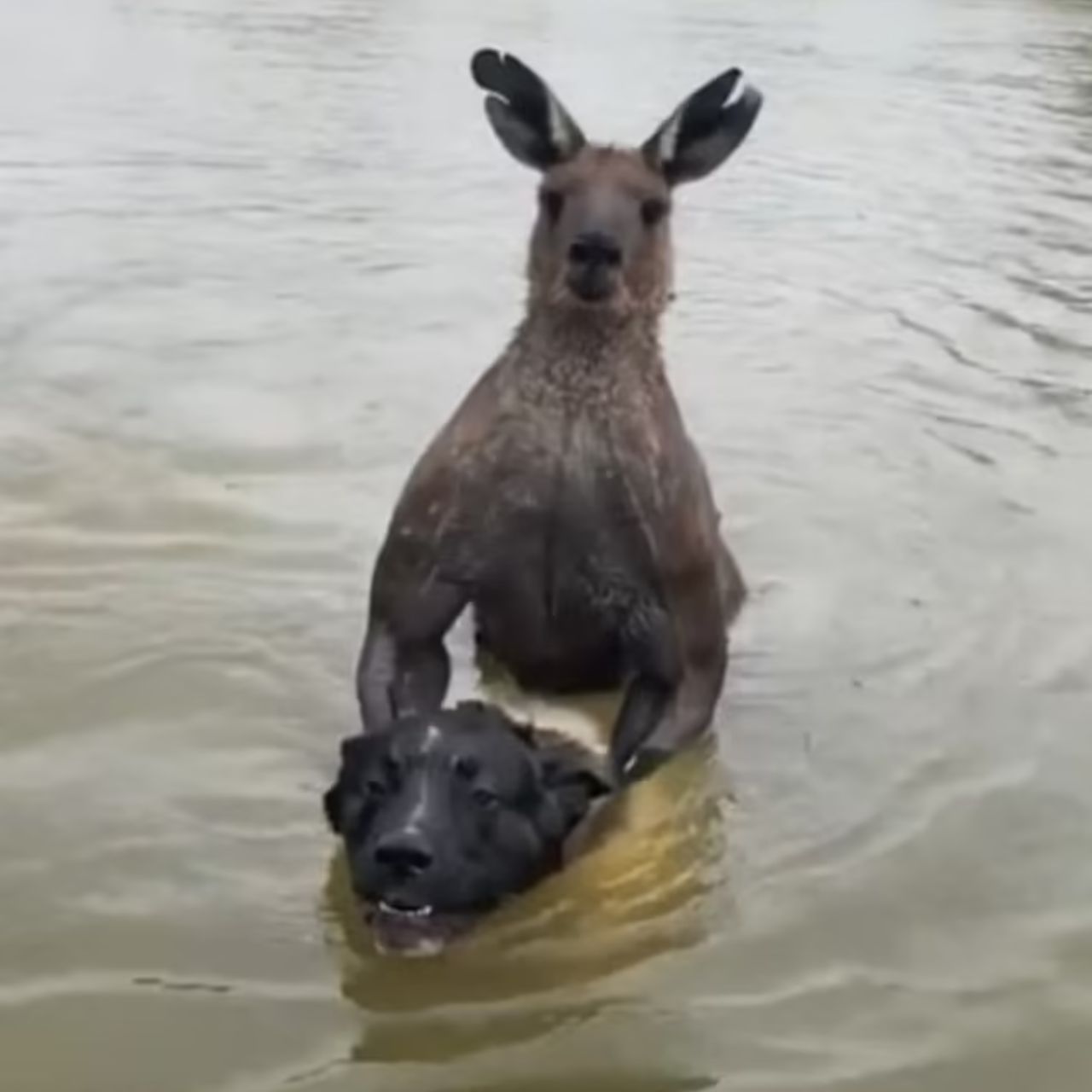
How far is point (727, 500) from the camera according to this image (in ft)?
29.3

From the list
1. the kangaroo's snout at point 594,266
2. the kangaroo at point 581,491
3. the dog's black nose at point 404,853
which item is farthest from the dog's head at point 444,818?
the kangaroo's snout at point 594,266

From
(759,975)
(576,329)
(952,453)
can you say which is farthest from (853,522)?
(759,975)

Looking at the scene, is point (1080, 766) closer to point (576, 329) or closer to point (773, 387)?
point (576, 329)

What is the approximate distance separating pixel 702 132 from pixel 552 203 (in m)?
0.48

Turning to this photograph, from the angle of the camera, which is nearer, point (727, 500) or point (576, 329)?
point (576, 329)

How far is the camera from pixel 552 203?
6273 millimetres

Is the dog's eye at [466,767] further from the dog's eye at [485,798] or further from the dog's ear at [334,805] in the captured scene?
the dog's ear at [334,805]

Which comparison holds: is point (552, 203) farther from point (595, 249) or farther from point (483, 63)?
point (483, 63)

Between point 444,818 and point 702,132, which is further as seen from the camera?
point 702,132

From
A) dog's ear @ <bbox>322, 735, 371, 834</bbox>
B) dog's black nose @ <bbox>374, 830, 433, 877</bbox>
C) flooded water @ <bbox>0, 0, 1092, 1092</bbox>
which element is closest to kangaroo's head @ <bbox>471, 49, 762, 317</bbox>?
flooded water @ <bbox>0, 0, 1092, 1092</bbox>

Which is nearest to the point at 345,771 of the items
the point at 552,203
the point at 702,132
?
the point at 552,203

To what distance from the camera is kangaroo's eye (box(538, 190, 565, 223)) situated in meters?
6.25

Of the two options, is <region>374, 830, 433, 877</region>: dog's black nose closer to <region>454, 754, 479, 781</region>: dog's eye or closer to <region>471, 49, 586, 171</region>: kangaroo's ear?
<region>454, 754, 479, 781</region>: dog's eye

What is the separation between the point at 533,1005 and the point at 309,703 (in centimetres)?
179
